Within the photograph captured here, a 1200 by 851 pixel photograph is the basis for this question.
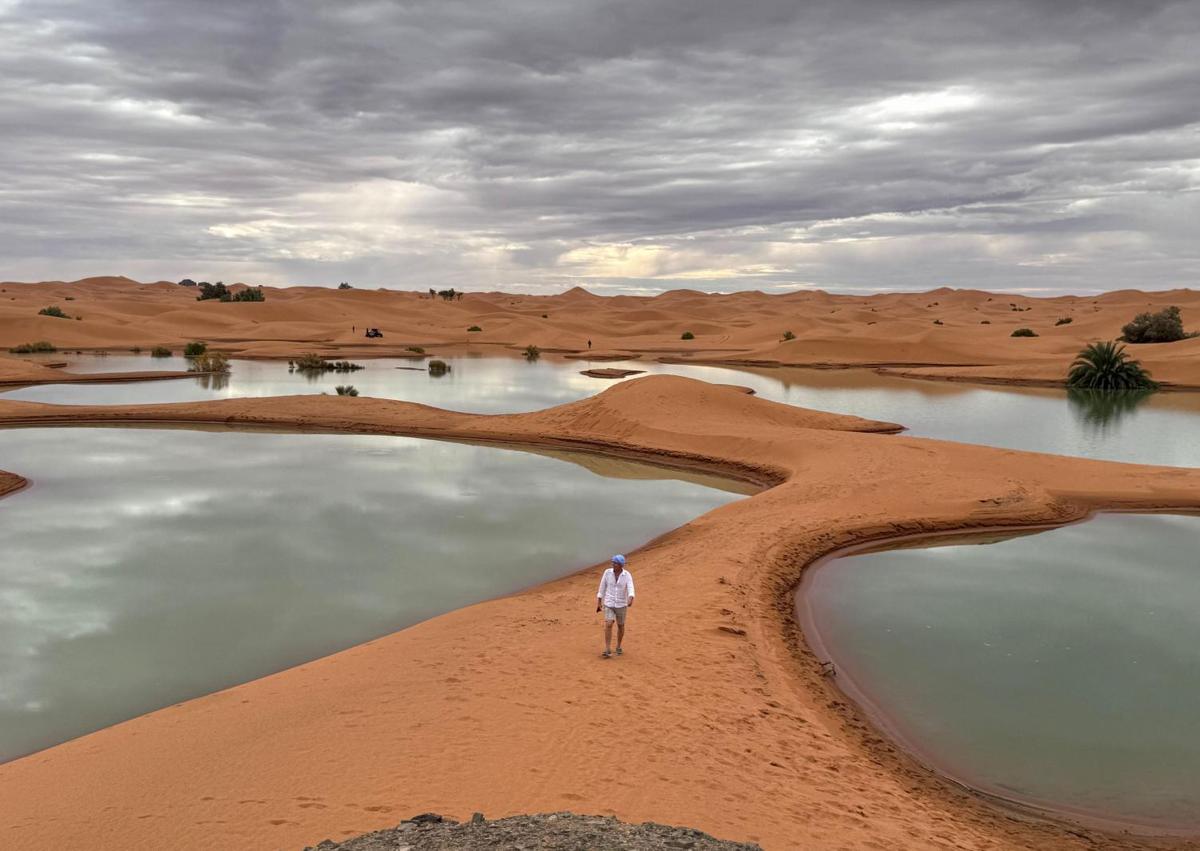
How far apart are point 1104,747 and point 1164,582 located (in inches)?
302

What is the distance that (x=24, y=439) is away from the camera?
2888cm

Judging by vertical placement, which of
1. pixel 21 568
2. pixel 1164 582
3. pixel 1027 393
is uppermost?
pixel 1027 393

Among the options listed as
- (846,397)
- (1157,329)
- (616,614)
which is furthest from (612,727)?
(1157,329)

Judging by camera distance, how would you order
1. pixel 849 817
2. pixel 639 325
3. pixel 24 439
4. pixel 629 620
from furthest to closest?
1. pixel 639 325
2. pixel 24 439
3. pixel 629 620
4. pixel 849 817

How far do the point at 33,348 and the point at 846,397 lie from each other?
6484 cm

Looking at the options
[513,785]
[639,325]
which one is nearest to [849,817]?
[513,785]

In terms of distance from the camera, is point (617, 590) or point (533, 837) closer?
point (533, 837)

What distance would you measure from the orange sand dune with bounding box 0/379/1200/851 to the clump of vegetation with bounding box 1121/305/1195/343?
65.7 meters

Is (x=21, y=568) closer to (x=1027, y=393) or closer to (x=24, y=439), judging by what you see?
(x=24, y=439)

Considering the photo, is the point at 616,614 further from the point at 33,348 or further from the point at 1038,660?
the point at 33,348

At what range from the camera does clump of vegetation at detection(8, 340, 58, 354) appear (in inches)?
2581

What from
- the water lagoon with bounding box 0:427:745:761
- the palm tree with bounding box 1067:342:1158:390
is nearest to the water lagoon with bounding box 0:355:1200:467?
the palm tree with bounding box 1067:342:1158:390

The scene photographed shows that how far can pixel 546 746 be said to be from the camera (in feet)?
26.2

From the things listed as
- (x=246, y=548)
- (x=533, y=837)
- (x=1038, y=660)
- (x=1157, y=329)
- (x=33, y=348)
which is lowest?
(x=246, y=548)
